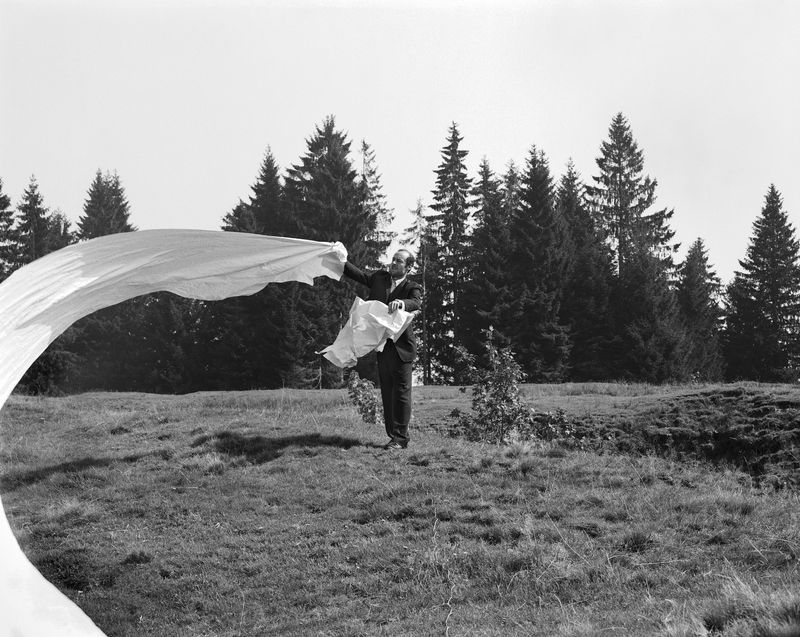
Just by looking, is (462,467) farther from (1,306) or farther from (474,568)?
(1,306)

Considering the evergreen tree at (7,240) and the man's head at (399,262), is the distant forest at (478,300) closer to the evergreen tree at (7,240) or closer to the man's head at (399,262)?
the evergreen tree at (7,240)

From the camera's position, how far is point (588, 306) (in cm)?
5072

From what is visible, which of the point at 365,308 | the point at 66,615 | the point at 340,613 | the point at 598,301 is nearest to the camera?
the point at 66,615

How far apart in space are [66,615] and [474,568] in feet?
11.3

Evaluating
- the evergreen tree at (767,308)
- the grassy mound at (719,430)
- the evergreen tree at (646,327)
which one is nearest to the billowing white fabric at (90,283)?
the grassy mound at (719,430)

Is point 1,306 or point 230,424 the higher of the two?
point 1,306

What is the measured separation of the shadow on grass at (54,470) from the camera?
423 inches

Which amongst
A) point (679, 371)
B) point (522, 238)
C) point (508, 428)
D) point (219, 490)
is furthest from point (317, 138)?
point (219, 490)

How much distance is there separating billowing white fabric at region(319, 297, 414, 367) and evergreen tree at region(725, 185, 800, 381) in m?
46.1

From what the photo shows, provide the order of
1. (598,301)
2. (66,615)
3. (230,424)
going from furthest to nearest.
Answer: (598,301) → (230,424) → (66,615)

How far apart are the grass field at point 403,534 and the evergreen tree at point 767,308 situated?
42597 millimetres

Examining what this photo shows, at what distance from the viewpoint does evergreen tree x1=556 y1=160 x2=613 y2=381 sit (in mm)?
49531

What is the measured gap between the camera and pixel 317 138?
54156 mm

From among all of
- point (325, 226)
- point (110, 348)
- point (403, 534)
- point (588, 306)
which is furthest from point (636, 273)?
point (403, 534)
